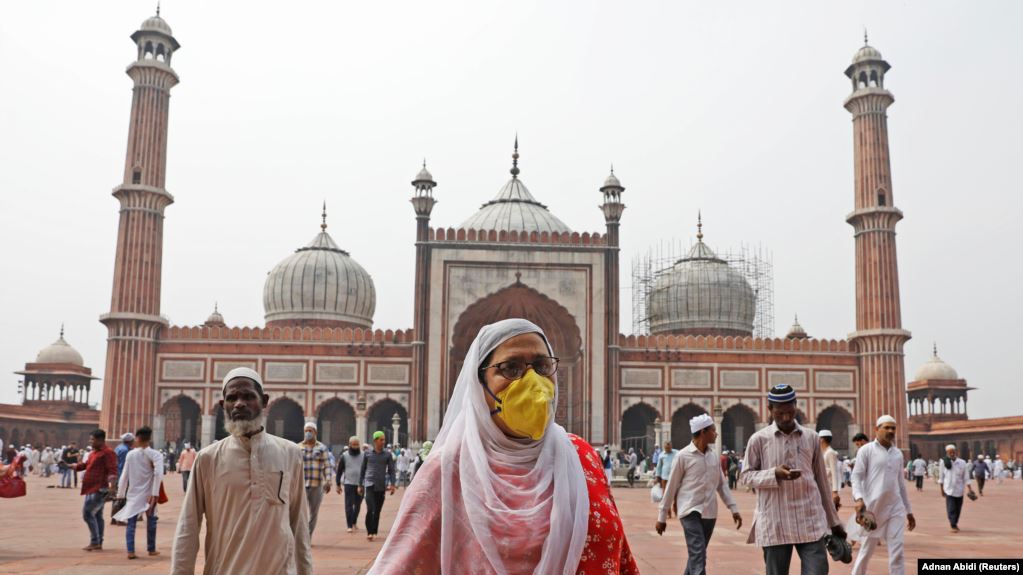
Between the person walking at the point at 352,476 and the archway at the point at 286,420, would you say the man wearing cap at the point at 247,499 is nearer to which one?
the person walking at the point at 352,476

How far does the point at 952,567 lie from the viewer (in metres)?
7.07

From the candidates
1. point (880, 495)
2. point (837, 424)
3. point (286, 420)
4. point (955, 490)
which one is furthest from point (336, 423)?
point (880, 495)

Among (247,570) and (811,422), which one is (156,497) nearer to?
(247,570)

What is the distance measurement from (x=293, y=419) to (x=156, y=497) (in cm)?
2441

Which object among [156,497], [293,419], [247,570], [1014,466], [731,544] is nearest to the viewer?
[247,570]

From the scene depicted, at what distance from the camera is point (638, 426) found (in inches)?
1266

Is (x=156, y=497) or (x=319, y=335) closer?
(x=156, y=497)

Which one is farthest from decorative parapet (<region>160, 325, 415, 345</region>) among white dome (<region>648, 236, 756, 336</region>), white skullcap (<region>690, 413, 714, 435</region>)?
white skullcap (<region>690, 413, 714, 435</region>)

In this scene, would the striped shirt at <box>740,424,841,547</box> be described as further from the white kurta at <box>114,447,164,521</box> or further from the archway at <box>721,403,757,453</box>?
the archway at <box>721,403,757,453</box>

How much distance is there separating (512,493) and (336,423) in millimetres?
30169

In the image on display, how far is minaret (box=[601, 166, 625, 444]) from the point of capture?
95.2 ft

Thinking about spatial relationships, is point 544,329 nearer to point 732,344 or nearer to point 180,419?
point 732,344

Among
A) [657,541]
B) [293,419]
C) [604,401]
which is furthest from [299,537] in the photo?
[293,419]

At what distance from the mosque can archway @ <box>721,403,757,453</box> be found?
68mm
